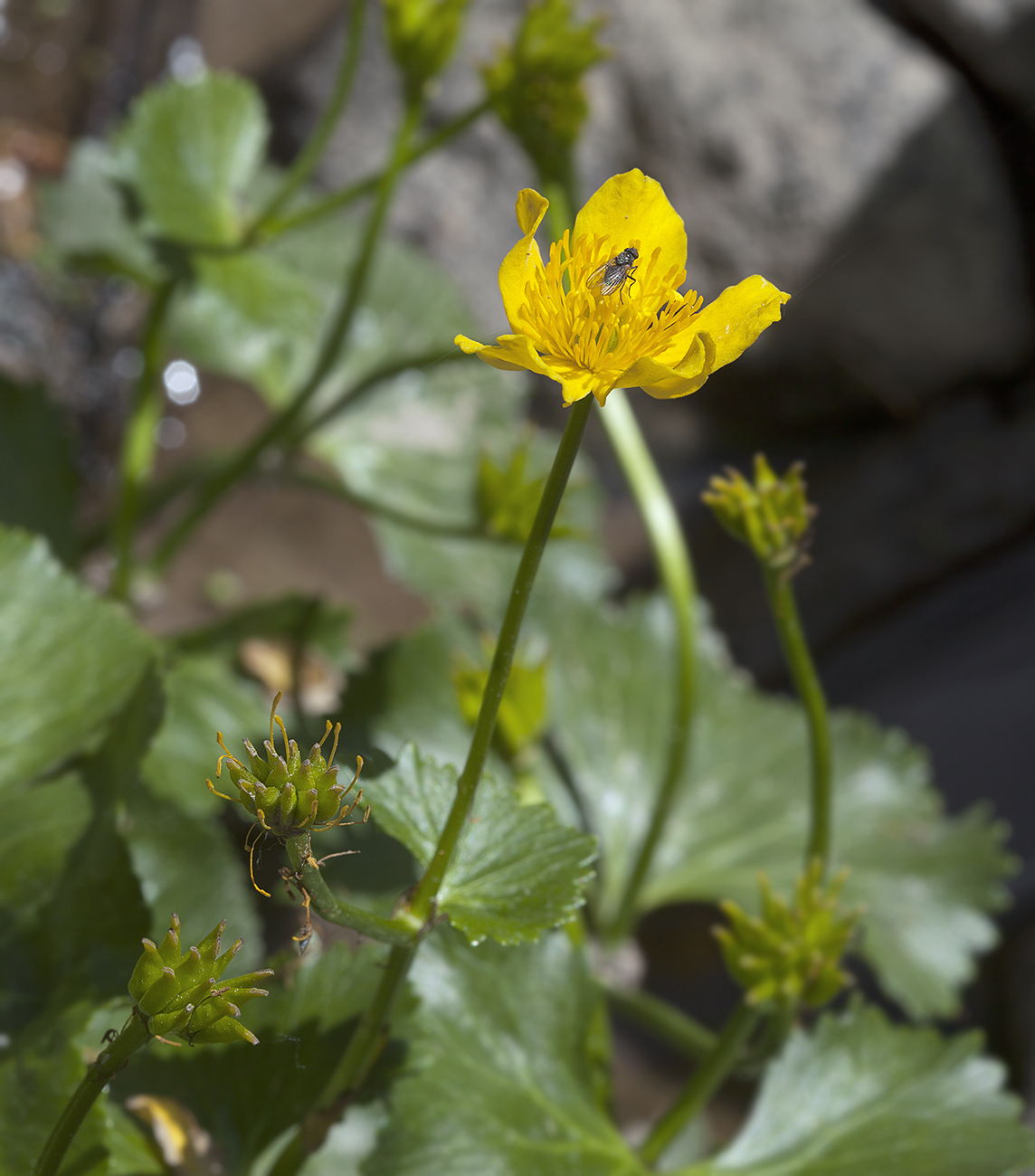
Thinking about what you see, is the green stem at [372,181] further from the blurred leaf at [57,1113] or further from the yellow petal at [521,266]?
the blurred leaf at [57,1113]

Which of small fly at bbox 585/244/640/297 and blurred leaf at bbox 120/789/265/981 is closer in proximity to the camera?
small fly at bbox 585/244/640/297

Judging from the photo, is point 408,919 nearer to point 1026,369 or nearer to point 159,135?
point 159,135

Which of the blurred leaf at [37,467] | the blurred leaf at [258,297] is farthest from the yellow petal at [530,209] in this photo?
the blurred leaf at [37,467]

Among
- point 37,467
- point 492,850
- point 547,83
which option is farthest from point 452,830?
point 37,467

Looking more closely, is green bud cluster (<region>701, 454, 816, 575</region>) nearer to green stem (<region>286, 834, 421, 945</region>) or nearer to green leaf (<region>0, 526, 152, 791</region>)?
green stem (<region>286, 834, 421, 945</region>)

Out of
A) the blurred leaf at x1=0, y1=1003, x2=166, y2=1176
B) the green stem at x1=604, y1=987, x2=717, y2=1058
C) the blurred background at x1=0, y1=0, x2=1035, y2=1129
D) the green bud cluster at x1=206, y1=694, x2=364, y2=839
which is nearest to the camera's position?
the green bud cluster at x1=206, y1=694, x2=364, y2=839

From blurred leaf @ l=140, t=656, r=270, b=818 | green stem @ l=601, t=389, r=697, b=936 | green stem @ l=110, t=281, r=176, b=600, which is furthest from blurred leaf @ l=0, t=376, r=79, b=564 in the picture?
green stem @ l=601, t=389, r=697, b=936
